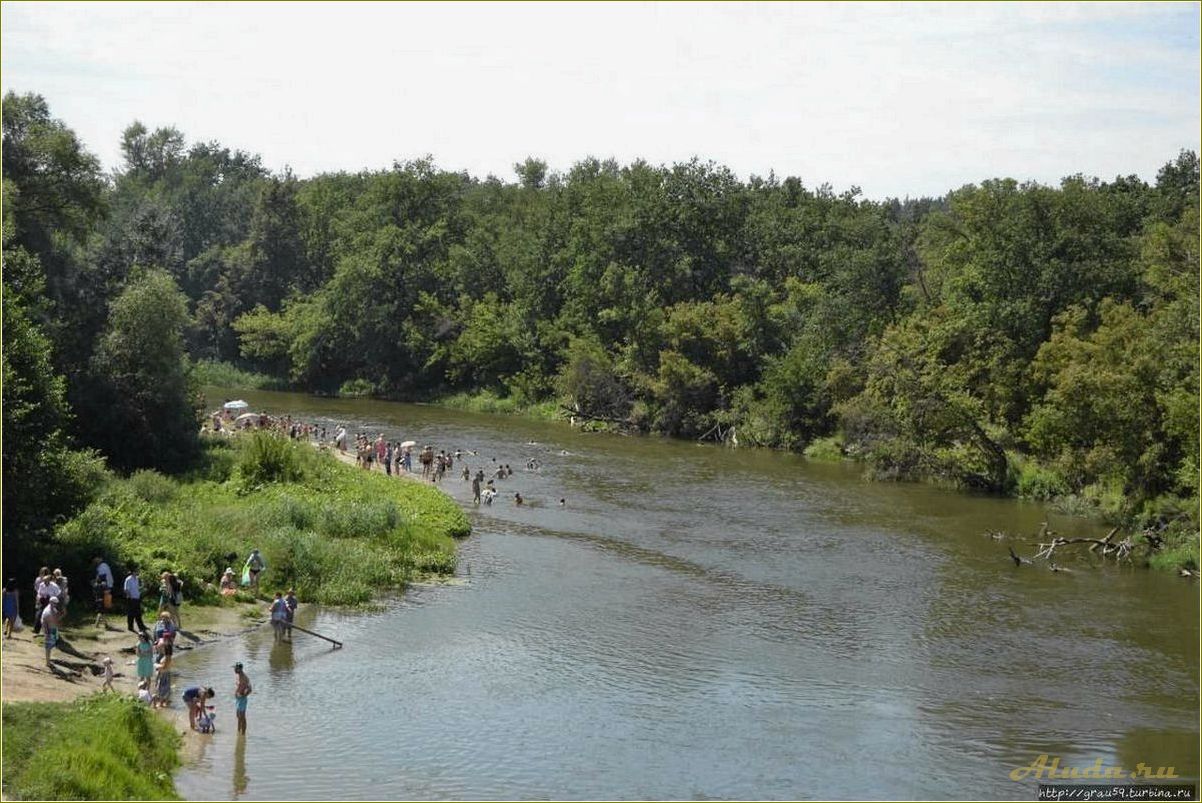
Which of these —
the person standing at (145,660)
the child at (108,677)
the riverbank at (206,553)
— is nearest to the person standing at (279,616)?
the riverbank at (206,553)

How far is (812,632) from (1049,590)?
9.61m

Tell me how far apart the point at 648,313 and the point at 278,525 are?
48.2m

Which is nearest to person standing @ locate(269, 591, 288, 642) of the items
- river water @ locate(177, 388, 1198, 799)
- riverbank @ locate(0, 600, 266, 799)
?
river water @ locate(177, 388, 1198, 799)

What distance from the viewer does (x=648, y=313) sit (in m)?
85.0

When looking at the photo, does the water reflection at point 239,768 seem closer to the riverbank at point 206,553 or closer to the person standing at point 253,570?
the riverbank at point 206,553

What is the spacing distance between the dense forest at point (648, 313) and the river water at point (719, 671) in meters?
7.14

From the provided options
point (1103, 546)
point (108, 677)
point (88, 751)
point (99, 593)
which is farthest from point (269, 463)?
Answer: point (1103, 546)

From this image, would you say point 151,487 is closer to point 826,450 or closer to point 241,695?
point 241,695

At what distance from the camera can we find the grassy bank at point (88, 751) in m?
19.8

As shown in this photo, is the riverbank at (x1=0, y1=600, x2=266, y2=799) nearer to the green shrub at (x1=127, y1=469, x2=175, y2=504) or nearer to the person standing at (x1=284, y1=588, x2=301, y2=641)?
the person standing at (x1=284, y1=588, x2=301, y2=641)

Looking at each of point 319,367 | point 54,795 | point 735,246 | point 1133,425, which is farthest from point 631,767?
point 319,367

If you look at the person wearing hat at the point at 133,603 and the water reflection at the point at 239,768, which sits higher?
the person wearing hat at the point at 133,603

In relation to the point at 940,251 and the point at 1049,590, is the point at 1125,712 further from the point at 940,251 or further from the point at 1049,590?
the point at 940,251

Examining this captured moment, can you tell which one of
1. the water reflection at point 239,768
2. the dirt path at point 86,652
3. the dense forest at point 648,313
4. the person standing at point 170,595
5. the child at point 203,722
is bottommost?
the water reflection at point 239,768
